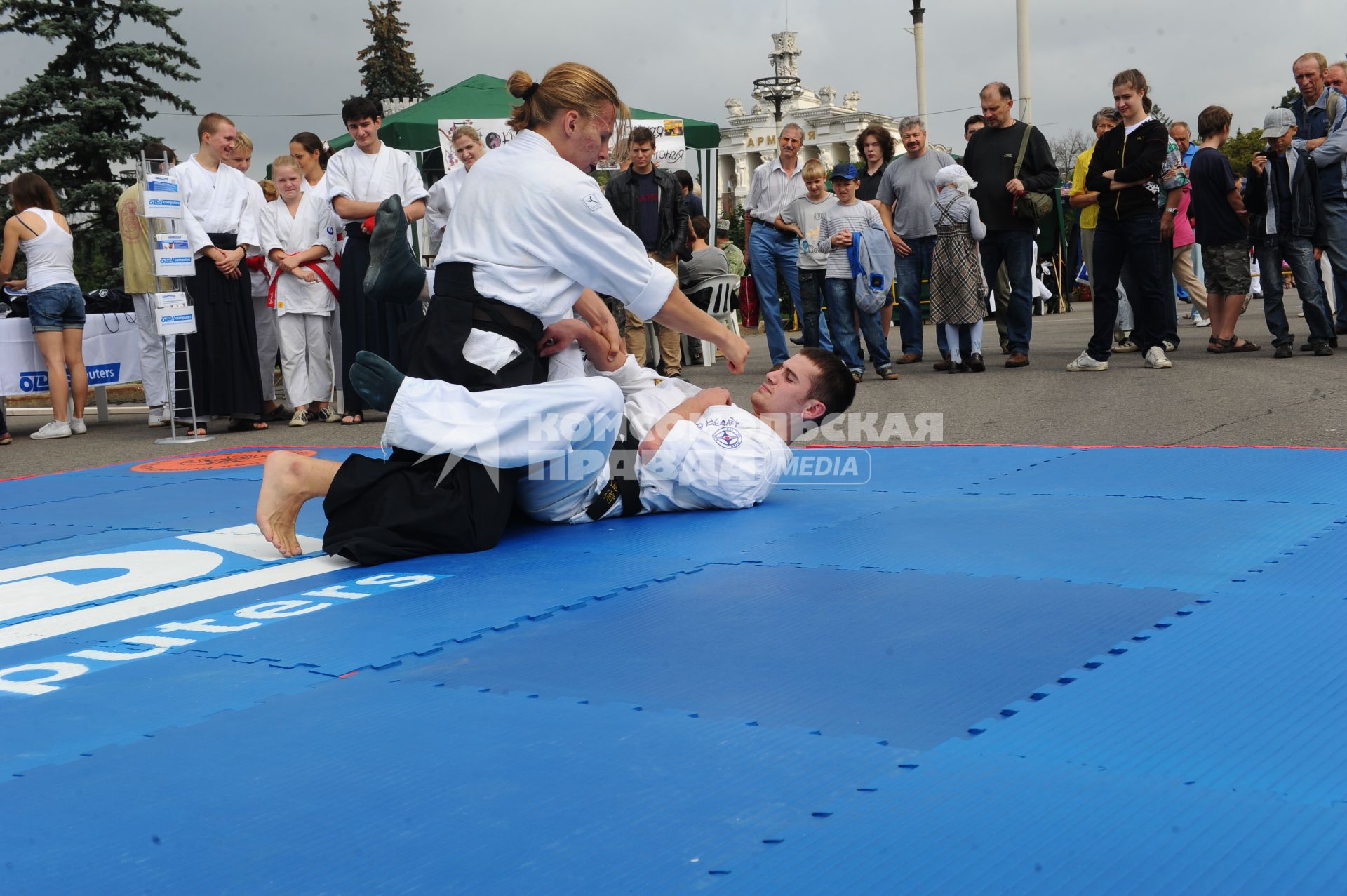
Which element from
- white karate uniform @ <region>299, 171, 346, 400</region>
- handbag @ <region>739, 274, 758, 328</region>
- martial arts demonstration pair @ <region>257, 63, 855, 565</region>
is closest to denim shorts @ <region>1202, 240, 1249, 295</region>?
martial arts demonstration pair @ <region>257, 63, 855, 565</region>

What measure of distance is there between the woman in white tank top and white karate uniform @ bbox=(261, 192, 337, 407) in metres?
1.84

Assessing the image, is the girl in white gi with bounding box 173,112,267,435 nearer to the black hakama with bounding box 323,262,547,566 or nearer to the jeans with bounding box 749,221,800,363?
the jeans with bounding box 749,221,800,363

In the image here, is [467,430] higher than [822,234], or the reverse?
[822,234]

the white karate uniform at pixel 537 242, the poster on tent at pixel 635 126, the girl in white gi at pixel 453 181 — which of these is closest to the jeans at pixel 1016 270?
the poster on tent at pixel 635 126

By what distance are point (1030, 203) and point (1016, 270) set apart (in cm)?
51

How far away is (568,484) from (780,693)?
79.0 inches

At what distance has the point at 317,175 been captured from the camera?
8594mm

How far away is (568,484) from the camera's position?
4246mm

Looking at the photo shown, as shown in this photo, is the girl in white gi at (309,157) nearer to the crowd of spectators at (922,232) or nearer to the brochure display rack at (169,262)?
the crowd of spectators at (922,232)

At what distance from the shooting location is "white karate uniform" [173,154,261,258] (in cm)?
823

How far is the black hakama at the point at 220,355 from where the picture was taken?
27.9 feet

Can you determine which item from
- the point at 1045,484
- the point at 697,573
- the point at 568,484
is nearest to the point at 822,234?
the point at 1045,484

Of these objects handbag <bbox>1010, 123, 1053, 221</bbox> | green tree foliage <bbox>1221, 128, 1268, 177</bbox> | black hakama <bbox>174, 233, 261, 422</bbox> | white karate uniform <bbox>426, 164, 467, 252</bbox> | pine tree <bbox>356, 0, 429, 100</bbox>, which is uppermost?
pine tree <bbox>356, 0, 429, 100</bbox>

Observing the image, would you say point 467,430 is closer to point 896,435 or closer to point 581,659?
point 581,659
